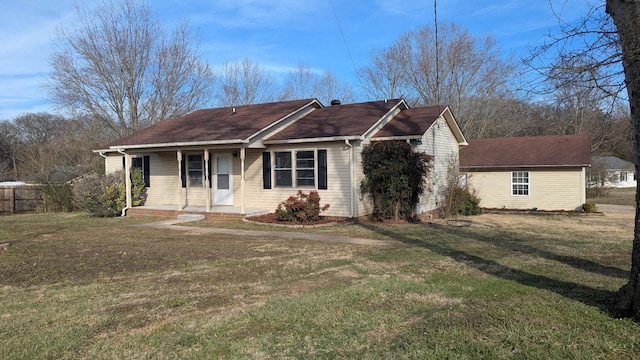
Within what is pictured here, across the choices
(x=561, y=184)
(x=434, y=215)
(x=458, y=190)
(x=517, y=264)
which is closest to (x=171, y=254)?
(x=517, y=264)

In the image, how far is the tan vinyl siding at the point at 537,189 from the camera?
21109mm

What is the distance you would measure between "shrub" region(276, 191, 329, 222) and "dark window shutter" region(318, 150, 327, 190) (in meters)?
0.59

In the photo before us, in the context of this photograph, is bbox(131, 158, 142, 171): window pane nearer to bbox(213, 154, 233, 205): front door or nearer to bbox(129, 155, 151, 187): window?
bbox(129, 155, 151, 187): window

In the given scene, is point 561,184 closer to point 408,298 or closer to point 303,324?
point 408,298

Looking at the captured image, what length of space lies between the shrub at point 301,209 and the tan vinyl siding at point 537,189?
385 inches

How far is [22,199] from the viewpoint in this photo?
774 inches

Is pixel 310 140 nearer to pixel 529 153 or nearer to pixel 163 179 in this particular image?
pixel 163 179

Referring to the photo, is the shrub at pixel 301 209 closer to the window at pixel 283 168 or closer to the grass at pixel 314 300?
the window at pixel 283 168

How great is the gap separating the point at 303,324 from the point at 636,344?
3057 millimetres

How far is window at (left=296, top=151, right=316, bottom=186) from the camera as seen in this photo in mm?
14719

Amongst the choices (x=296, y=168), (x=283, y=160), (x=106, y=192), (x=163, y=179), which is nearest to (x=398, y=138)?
(x=296, y=168)

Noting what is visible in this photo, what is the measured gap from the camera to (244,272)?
278 inches

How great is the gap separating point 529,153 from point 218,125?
15847mm

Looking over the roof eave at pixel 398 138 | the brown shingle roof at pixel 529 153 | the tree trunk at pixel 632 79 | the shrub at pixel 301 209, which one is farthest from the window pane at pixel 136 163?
the tree trunk at pixel 632 79
